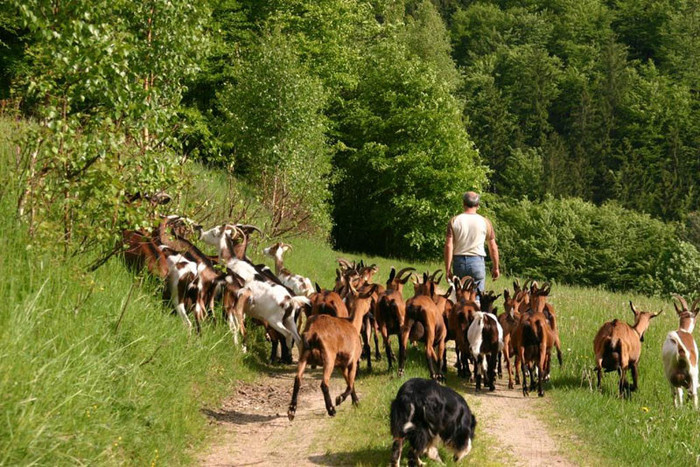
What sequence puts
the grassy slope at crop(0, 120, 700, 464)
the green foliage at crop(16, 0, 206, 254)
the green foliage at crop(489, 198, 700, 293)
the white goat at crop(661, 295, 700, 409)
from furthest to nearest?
the green foliage at crop(489, 198, 700, 293)
the white goat at crop(661, 295, 700, 409)
the green foliage at crop(16, 0, 206, 254)
the grassy slope at crop(0, 120, 700, 464)

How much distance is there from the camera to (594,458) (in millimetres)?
8180

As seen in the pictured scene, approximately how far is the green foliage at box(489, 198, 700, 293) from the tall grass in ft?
184

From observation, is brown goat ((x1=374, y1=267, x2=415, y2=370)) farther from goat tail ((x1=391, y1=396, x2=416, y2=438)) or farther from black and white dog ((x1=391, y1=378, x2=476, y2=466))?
goat tail ((x1=391, y1=396, x2=416, y2=438))

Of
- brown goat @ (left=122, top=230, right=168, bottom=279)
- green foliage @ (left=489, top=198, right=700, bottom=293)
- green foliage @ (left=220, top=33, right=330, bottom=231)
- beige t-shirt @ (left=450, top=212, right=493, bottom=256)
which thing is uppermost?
green foliage @ (left=220, top=33, right=330, bottom=231)

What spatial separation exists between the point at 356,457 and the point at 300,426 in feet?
4.10

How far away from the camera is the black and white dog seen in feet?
23.0

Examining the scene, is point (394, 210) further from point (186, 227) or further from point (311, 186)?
point (186, 227)

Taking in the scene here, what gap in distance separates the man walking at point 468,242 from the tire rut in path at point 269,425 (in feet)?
10.1

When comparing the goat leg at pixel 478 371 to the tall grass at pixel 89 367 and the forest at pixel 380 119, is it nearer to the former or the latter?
the tall grass at pixel 89 367

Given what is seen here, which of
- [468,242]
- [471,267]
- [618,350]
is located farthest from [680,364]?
[468,242]

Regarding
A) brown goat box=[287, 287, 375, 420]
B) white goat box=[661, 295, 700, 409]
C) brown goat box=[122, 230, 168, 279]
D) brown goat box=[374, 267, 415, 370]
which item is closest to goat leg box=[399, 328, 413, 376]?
brown goat box=[374, 267, 415, 370]

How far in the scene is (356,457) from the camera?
7.59 m

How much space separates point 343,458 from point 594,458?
2526mm

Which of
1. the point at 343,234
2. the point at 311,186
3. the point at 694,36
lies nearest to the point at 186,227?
the point at 311,186
